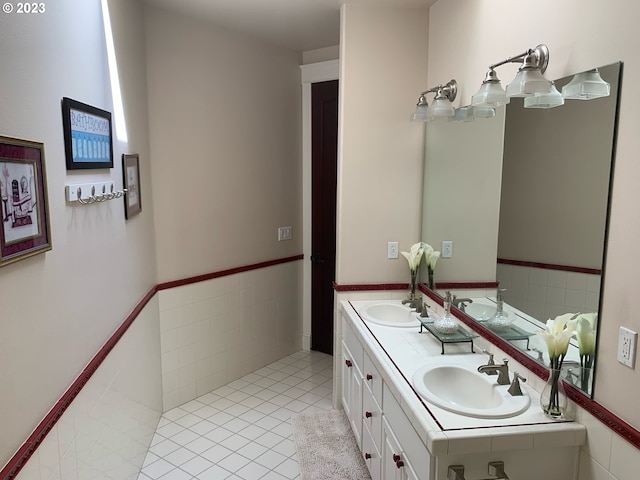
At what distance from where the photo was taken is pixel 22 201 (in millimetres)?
1333

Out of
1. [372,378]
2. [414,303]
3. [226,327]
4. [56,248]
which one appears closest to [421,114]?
[414,303]

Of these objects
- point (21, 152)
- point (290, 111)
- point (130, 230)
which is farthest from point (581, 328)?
point (290, 111)

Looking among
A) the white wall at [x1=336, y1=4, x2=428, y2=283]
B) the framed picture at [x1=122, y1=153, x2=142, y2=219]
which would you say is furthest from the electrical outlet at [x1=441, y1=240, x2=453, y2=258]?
the framed picture at [x1=122, y1=153, x2=142, y2=219]

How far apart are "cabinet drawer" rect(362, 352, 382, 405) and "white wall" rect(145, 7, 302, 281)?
1.48 m

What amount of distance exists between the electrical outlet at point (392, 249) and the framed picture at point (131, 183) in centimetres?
156

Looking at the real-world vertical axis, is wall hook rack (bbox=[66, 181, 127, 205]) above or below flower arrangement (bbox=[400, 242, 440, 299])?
above

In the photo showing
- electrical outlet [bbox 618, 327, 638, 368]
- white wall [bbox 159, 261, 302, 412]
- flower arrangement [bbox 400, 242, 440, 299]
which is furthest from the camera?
white wall [bbox 159, 261, 302, 412]

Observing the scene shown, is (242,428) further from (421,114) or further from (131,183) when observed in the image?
(421,114)

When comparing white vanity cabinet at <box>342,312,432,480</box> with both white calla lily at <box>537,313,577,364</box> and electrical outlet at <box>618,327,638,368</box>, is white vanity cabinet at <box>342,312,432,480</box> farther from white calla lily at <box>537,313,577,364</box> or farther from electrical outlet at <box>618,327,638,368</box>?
electrical outlet at <box>618,327,638,368</box>

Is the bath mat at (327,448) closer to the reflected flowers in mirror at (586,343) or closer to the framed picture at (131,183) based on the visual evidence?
the reflected flowers in mirror at (586,343)

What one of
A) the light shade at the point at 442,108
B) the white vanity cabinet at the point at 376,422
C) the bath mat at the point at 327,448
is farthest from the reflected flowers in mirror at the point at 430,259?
the bath mat at the point at 327,448

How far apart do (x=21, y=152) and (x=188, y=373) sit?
94.2 inches

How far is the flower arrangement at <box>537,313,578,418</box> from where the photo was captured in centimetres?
161

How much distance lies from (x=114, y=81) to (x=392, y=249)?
1882 millimetres
